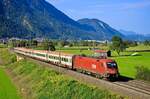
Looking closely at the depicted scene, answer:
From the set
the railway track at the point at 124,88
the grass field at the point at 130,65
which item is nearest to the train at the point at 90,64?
the railway track at the point at 124,88

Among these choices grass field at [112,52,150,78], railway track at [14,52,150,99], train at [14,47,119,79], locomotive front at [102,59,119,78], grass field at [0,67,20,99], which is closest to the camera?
railway track at [14,52,150,99]

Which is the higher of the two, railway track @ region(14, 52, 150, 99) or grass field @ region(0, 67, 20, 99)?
railway track @ region(14, 52, 150, 99)

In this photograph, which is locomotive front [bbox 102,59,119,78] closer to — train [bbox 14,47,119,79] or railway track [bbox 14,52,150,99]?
train [bbox 14,47,119,79]

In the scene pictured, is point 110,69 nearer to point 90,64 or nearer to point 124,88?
point 90,64

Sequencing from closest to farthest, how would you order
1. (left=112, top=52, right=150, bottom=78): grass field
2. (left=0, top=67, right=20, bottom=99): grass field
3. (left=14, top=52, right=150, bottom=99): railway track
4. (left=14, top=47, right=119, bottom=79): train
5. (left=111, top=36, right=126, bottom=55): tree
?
(left=14, top=52, right=150, bottom=99): railway track
(left=14, top=47, right=119, bottom=79): train
(left=0, top=67, right=20, bottom=99): grass field
(left=112, top=52, right=150, bottom=78): grass field
(left=111, top=36, right=126, bottom=55): tree

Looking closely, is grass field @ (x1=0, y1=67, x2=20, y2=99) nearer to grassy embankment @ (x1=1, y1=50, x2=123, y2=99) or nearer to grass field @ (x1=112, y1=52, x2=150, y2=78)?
grassy embankment @ (x1=1, y1=50, x2=123, y2=99)

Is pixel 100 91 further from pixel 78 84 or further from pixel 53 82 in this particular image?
pixel 53 82

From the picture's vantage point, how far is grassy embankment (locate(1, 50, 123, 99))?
136 feet

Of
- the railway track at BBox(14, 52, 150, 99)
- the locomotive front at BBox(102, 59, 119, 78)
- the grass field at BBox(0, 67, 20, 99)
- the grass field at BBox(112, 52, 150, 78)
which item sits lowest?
the grass field at BBox(0, 67, 20, 99)

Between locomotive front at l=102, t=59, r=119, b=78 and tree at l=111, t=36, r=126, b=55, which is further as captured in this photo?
tree at l=111, t=36, r=126, b=55

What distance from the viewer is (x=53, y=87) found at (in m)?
52.0

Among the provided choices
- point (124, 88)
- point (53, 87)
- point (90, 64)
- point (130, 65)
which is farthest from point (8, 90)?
point (130, 65)

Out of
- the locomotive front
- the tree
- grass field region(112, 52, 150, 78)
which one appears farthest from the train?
the tree

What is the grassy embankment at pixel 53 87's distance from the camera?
41.5 metres
